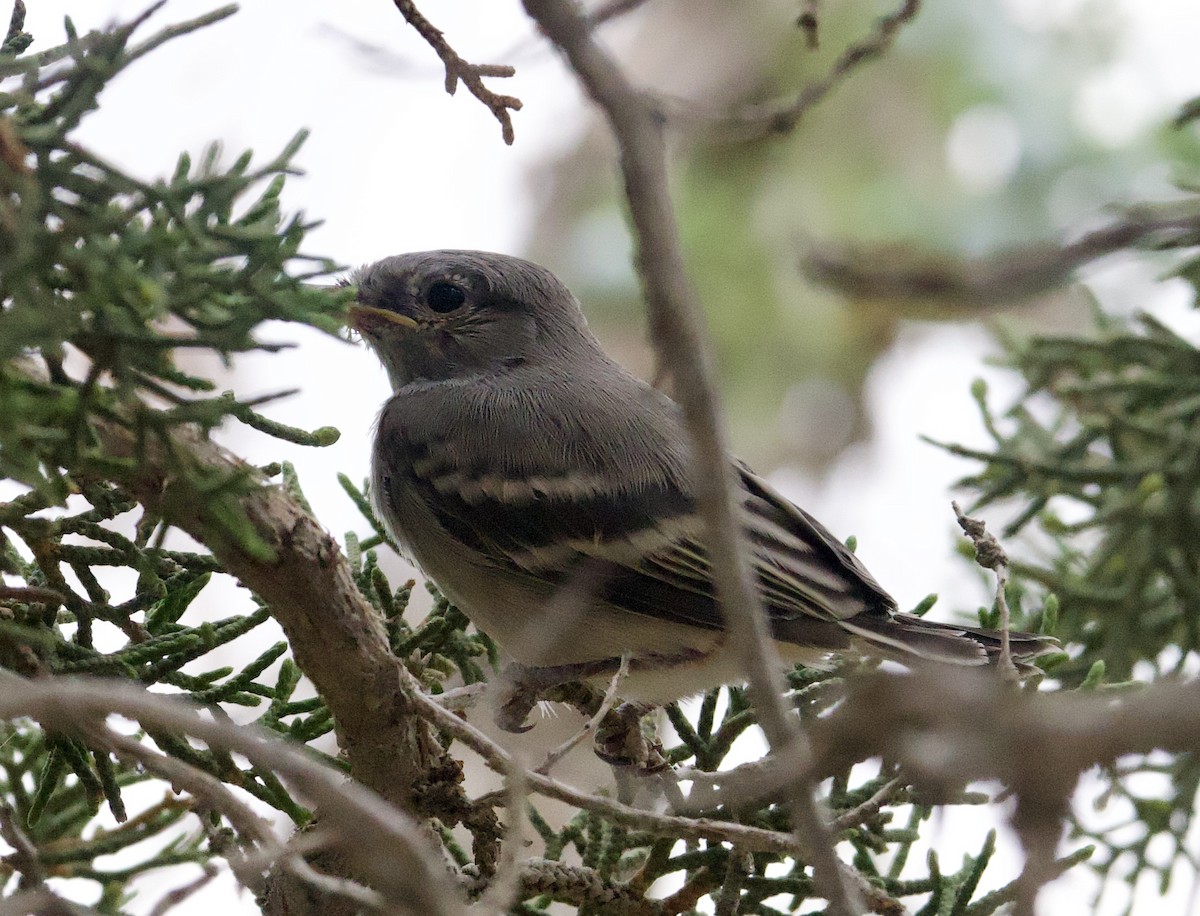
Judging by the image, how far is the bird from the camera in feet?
9.64

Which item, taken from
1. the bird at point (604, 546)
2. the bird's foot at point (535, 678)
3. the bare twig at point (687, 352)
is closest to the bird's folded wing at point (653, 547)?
the bird at point (604, 546)

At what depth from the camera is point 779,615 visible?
2.92 meters

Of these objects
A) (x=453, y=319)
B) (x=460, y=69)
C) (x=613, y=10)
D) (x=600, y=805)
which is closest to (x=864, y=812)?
Result: (x=600, y=805)

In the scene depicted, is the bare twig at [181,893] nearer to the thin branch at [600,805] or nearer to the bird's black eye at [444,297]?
the thin branch at [600,805]

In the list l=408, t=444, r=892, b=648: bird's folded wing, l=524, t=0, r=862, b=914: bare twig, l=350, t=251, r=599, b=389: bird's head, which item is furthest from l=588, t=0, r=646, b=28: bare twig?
l=350, t=251, r=599, b=389: bird's head

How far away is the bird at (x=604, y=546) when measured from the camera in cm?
294

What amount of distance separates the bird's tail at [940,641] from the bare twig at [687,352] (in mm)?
1449

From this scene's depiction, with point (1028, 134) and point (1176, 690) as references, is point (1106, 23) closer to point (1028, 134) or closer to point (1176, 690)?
point (1028, 134)

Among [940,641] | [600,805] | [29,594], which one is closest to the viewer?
[600,805]

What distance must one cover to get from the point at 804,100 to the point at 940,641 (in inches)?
54.1

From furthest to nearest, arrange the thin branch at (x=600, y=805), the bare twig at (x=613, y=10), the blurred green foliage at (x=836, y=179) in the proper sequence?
the blurred green foliage at (x=836, y=179) → the thin branch at (x=600, y=805) → the bare twig at (x=613, y=10)

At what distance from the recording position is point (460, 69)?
235 cm

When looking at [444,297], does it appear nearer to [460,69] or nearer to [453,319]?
[453,319]

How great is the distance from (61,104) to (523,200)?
7333 mm
